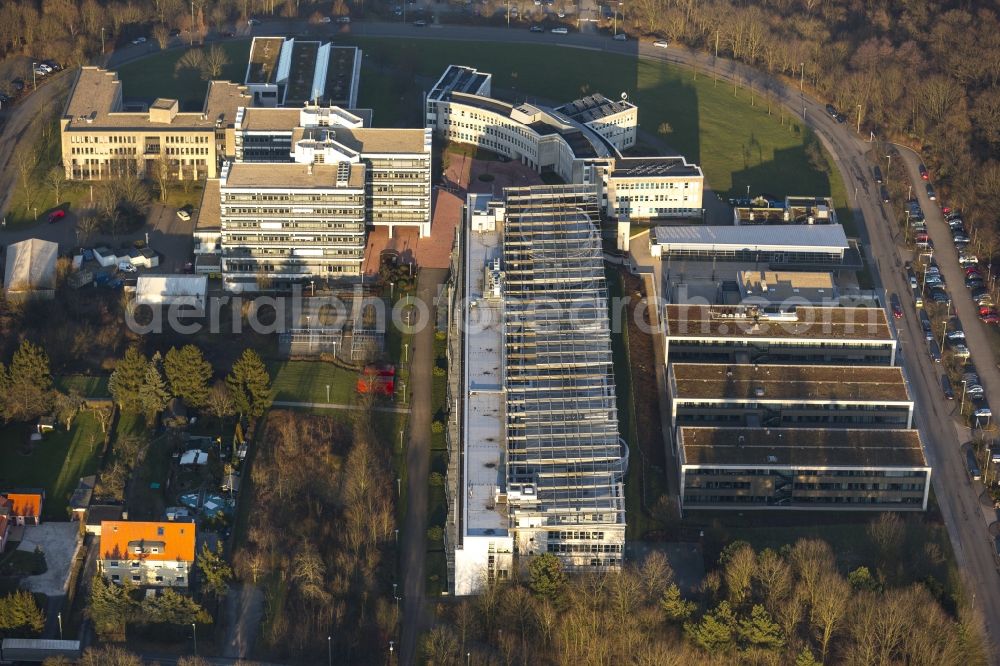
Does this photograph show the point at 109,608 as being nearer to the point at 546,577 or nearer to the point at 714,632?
the point at 546,577

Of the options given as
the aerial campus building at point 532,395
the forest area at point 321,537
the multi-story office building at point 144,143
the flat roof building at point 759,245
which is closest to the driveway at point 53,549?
the forest area at point 321,537

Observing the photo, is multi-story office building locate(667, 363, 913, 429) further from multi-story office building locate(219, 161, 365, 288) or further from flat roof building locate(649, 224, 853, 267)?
multi-story office building locate(219, 161, 365, 288)

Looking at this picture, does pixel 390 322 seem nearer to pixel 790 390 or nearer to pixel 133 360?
pixel 133 360

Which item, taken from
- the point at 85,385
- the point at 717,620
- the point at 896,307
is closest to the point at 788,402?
the point at 717,620

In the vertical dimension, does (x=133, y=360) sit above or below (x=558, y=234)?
below

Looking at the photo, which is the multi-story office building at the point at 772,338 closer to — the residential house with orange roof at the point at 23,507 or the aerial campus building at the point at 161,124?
the aerial campus building at the point at 161,124

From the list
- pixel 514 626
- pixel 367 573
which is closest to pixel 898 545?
pixel 514 626
